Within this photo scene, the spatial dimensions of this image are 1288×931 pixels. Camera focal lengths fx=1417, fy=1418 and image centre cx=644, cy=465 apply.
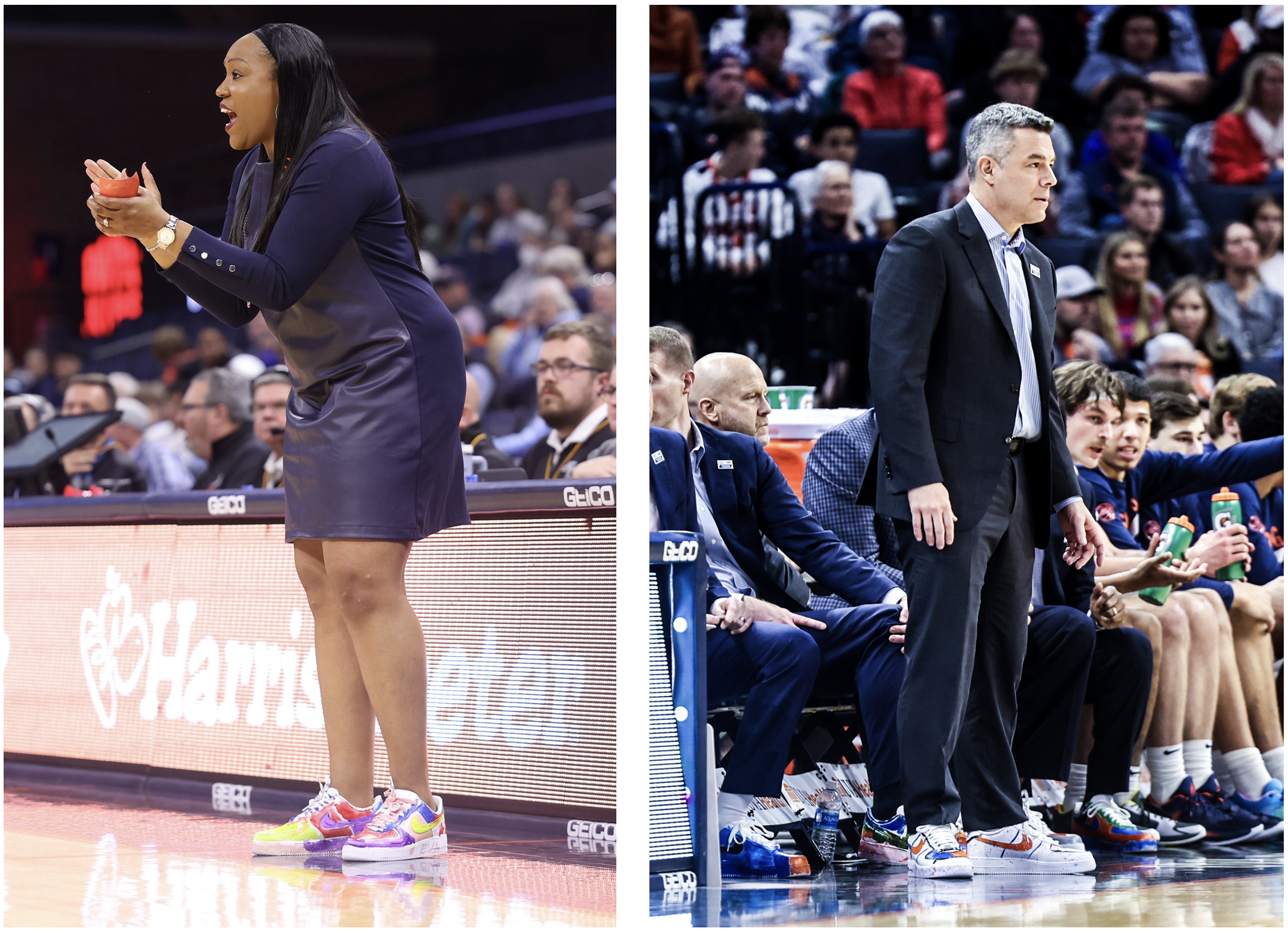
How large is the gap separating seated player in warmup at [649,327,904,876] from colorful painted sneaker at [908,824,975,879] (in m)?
0.30

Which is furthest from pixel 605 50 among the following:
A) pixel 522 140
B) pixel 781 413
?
pixel 781 413

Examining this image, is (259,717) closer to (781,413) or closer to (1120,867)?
(781,413)

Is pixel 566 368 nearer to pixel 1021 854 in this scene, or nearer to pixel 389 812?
pixel 1021 854

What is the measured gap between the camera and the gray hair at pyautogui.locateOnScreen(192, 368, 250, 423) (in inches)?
256

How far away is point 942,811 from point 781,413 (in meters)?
1.61

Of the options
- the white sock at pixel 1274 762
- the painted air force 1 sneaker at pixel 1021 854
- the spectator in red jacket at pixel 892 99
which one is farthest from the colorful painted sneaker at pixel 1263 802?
the spectator in red jacket at pixel 892 99

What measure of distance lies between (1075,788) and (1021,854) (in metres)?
0.77

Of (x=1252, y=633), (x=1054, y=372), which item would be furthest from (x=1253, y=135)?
(x=1054, y=372)

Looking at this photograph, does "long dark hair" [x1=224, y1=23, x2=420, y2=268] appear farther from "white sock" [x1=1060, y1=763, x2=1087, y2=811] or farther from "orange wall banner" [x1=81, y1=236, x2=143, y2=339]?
"orange wall banner" [x1=81, y1=236, x2=143, y2=339]

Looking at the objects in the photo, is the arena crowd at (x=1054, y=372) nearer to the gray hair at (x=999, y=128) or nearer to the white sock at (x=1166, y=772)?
the white sock at (x=1166, y=772)

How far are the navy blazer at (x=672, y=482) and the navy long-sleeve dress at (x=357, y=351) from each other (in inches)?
27.7

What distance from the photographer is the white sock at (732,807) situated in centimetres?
323

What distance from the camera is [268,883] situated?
2443 mm

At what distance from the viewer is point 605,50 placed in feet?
42.0
